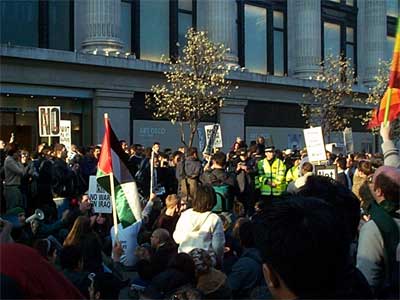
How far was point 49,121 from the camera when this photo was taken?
16.3 m

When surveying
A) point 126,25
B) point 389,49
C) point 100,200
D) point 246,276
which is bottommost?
point 246,276

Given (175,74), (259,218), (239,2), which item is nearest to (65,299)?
(259,218)

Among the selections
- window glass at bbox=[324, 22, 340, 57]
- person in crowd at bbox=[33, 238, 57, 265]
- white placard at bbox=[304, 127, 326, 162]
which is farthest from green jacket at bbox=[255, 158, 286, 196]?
window glass at bbox=[324, 22, 340, 57]

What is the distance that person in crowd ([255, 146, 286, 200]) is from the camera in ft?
48.8

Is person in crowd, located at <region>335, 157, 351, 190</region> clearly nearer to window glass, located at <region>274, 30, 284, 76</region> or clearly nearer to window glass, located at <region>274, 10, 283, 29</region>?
window glass, located at <region>274, 30, 284, 76</region>

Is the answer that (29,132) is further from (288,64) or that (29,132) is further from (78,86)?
(288,64)

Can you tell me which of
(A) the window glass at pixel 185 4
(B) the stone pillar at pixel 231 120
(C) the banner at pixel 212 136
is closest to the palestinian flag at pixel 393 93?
(C) the banner at pixel 212 136

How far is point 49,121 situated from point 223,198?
6.24m

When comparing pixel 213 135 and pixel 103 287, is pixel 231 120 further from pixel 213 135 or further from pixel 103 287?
pixel 103 287

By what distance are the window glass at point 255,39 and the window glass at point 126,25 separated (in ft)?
23.0

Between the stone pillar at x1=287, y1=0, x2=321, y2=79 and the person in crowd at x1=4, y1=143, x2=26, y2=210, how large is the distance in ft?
71.5

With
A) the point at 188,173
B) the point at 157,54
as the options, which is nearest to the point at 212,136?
the point at 188,173

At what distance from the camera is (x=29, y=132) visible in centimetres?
2214

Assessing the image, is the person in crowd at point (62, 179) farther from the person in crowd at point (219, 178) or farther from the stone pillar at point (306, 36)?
the stone pillar at point (306, 36)
